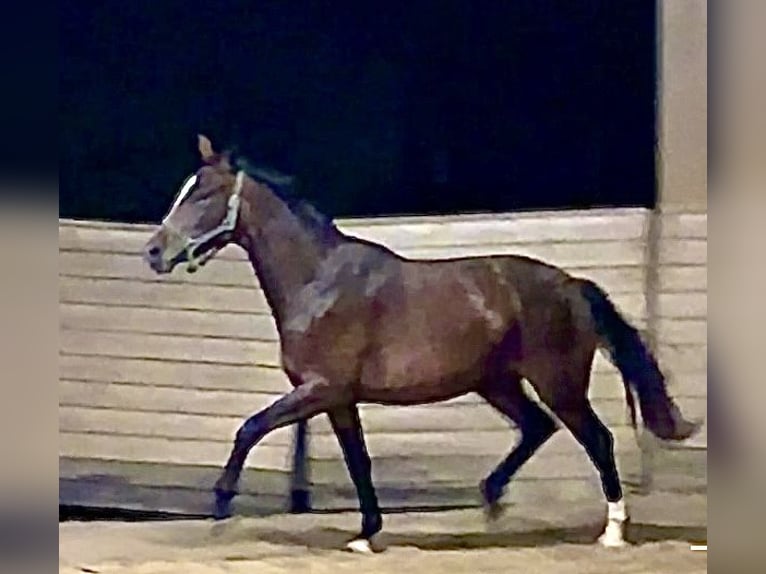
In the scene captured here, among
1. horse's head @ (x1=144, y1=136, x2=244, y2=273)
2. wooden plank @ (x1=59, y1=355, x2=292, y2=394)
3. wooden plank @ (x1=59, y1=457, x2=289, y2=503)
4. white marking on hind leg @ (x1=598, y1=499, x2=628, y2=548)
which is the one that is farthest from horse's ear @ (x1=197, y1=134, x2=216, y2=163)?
white marking on hind leg @ (x1=598, y1=499, x2=628, y2=548)

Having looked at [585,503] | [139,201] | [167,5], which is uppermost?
[167,5]

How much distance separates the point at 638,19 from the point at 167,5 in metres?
0.51

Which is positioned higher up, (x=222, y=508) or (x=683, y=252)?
(x=683, y=252)

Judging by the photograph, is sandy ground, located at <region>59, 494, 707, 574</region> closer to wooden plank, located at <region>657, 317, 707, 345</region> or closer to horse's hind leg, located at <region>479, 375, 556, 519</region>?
horse's hind leg, located at <region>479, 375, 556, 519</region>

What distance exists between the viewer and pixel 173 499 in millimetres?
1389

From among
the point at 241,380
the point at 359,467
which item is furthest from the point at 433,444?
the point at 241,380

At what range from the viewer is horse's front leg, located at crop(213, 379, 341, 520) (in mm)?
1380

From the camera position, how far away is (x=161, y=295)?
1380 mm

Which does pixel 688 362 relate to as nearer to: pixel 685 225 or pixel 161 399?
pixel 685 225

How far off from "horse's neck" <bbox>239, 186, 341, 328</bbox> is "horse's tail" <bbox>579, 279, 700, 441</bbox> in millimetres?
Answer: 293

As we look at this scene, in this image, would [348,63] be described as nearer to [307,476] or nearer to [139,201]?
[139,201]

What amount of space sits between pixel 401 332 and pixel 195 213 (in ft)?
0.84

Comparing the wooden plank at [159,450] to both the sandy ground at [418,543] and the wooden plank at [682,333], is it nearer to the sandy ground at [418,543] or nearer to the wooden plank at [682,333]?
the sandy ground at [418,543]

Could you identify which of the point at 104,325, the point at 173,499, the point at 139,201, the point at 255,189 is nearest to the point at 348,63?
the point at 255,189
